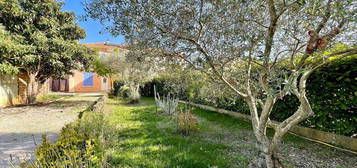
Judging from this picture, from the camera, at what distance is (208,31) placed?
2893 millimetres

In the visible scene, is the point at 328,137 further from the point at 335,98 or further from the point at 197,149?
the point at 197,149

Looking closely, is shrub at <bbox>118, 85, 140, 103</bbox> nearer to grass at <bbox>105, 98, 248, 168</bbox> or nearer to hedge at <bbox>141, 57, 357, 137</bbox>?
grass at <bbox>105, 98, 248, 168</bbox>

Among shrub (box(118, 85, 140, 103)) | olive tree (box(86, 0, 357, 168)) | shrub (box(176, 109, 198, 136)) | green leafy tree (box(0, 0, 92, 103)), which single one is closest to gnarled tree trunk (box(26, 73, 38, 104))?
green leafy tree (box(0, 0, 92, 103))

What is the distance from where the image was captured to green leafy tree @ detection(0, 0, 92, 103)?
364 inches

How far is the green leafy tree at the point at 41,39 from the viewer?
30.4 feet

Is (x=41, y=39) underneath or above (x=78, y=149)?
above

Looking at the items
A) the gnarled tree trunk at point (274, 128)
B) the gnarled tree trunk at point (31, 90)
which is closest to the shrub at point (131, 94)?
the gnarled tree trunk at point (31, 90)

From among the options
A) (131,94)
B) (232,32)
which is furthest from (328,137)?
(131,94)

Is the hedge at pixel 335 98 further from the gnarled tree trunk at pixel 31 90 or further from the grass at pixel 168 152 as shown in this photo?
the gnarled tree trunk at pixel 31 90

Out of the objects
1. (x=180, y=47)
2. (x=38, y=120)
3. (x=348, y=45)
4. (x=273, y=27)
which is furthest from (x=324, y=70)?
(x=38, y=120)

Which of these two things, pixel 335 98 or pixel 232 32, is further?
pixel 335 98

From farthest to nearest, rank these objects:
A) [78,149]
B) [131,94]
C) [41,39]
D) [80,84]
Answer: [80,84]
[131,94]
[41,39]
[78,149]

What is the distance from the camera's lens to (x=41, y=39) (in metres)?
9.73

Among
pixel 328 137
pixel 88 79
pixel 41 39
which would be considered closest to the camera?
pixel 328 137
